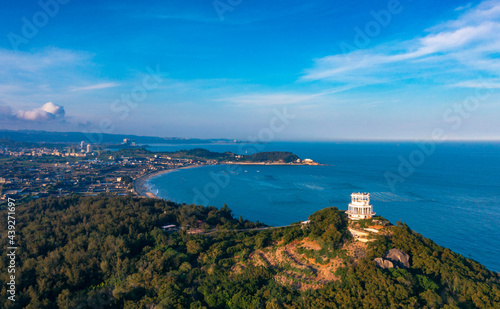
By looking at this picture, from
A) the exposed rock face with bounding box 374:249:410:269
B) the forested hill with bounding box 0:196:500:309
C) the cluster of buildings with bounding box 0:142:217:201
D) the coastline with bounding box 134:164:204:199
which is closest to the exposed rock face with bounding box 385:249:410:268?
the exposed rock face with bounding box 374:249:410:269

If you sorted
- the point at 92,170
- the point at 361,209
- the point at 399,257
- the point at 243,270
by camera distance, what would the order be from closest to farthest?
the point at 399,257, the point at 243,270, the point at 361,209, the point at 92,170

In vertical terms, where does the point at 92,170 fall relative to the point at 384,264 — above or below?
below

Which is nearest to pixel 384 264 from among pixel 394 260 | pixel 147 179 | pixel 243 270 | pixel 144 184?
pixel 394 260

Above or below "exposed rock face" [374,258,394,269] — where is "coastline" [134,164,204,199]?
below

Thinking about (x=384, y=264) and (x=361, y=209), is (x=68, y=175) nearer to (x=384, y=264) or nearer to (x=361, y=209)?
(x=361, y=209)

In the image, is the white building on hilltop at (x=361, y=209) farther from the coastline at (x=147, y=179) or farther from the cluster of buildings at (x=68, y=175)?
the cluster of buildings at (x=68, y=175)

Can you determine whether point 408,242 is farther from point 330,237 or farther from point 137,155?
point 137,155

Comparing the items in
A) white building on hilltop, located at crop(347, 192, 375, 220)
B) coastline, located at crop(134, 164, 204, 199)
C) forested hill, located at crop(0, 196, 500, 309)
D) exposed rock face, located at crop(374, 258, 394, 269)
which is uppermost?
white building on hilltop, located at crop(347, 192, 375, 220)

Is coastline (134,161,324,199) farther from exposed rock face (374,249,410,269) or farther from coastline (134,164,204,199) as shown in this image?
exposed rock face (374,249,410,269)
